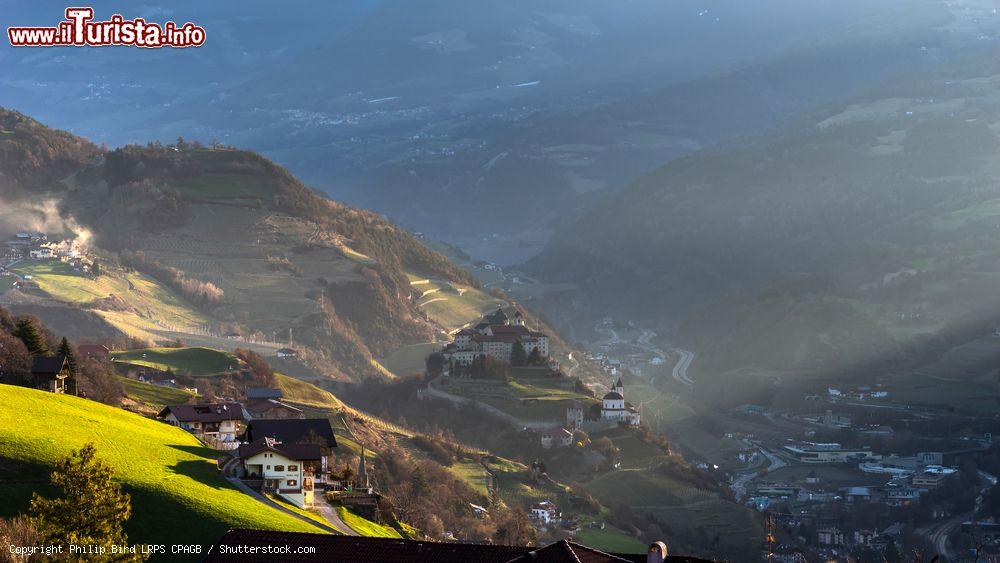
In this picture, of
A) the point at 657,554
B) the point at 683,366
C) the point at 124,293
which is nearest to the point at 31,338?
the point at 657,554

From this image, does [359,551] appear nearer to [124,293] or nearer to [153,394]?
[153,394]

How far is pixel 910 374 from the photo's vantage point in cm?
12188

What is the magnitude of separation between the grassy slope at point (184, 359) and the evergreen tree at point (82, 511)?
4166 cm

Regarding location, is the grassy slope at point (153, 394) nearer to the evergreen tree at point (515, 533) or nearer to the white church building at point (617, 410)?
the evergreen tree at point (515, 533)

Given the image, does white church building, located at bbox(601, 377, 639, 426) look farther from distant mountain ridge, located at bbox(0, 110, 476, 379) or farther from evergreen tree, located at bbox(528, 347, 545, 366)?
distant mountain ridge, located at bbox(0, 110, 476, 379)

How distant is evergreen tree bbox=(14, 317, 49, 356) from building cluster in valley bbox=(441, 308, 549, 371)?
3940cm

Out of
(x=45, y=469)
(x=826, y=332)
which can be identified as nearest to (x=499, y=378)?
(x=45, y=469)

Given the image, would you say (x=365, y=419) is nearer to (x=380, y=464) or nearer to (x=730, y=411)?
(x=380, y=464)

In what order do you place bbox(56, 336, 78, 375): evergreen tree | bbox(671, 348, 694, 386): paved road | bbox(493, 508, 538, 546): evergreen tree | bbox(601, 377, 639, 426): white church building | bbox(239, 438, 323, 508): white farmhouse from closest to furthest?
1. bbox(239, 438, 323, 508): white farmhouse
2. bbox(493, 508, 538, 546): evergreen tree
3. bbox(56, 336, 78, 375): evergreen tree
4. bbox(601, 377, 639, 426): white church building
5. bbox(671, 348, 694, 386): paved road

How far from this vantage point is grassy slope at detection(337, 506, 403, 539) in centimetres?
4244

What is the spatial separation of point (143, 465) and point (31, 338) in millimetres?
15742

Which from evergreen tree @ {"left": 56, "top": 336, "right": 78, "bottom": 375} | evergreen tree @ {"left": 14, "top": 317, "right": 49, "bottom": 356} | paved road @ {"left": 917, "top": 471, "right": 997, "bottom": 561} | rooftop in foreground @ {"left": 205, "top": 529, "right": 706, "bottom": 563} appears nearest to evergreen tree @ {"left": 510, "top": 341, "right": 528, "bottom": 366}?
paved road @ {"left": 917, "top": 471, "right": 997, "bottom": 561}

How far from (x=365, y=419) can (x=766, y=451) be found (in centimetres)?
3649

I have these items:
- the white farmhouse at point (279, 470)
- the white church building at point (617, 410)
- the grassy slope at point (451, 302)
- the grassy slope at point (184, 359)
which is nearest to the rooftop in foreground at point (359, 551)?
the white farmhouse at point (279, 470)
